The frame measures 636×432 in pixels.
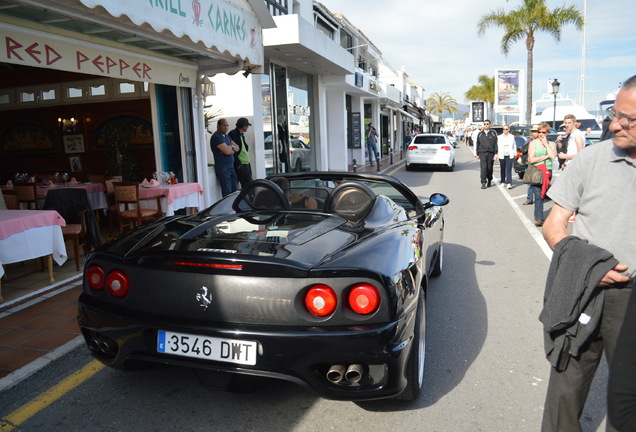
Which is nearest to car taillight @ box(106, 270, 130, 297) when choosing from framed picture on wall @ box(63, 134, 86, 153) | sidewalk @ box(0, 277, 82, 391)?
sidewalk @ box(0, 277, 82, 391)

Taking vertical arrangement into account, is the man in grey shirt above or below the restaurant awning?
below

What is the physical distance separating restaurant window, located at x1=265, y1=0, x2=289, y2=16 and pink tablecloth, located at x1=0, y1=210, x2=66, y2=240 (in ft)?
33.6

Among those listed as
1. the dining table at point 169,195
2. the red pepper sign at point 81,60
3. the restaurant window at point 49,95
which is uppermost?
the restaurant window at point 49,95

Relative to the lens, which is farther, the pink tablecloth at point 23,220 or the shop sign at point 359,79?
the shop sign at point 359,79

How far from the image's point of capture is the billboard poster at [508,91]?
47688mm

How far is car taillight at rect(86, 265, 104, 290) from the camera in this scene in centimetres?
285

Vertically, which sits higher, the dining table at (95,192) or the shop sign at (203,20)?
the shop sign at (203,20)

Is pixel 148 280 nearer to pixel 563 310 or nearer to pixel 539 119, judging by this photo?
pixel 563 310

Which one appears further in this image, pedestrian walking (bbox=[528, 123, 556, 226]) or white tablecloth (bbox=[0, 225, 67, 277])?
pedestrian walking (bbox=[528, 123, 556, 226])

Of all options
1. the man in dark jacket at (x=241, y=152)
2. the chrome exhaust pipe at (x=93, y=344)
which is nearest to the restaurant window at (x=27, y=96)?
the man in dark jacket at (x=241, y=152)

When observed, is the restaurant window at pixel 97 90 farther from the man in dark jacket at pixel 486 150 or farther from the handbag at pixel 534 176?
the man in dark jacket at pixel 486 150

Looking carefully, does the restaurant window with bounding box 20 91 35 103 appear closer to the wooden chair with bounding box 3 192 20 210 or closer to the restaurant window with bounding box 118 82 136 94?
the restaurant window with bounding box 118 82 136 94

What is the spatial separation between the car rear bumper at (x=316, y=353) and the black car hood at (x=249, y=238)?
340 mm

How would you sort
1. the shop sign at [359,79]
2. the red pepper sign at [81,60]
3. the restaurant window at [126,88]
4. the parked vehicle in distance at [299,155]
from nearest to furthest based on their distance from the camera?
the red pepper sign at [81,60]
the restaurant window at [126,88]
the parked vehicle in distance at [299,155]
the shop sign at [359,79]
